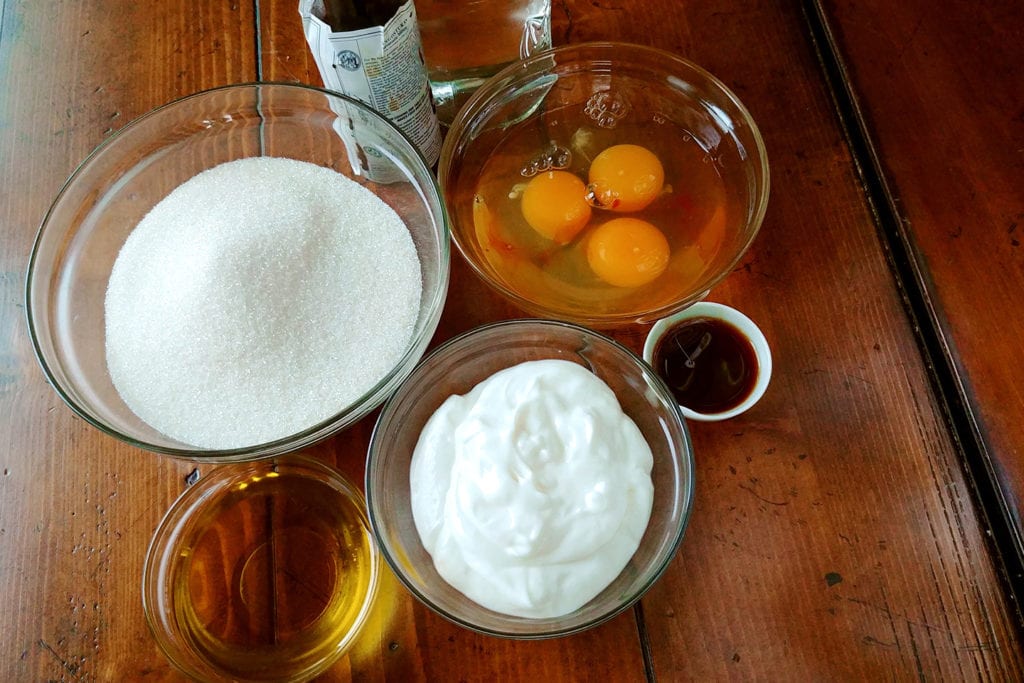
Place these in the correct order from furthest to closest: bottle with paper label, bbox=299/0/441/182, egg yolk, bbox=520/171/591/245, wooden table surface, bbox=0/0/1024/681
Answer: egg yolk, bbox=520/171/591/245 → wooden table surface, bbox=0/0/1024/681 → bottle with paper label, bbox=299/0/441/182

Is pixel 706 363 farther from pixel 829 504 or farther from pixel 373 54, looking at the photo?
pixel 373 54

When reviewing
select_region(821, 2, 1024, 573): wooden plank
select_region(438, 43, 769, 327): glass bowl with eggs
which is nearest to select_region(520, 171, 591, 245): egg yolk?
select_region(438, 43, 769, 327): glass bowl with eggs

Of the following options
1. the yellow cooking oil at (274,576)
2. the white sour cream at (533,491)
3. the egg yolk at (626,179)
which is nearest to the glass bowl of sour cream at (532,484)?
the white sour cream at (533,491)

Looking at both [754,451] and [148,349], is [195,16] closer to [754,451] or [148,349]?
[148,349]

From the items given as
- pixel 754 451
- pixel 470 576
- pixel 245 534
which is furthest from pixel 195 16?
pixel 754 451

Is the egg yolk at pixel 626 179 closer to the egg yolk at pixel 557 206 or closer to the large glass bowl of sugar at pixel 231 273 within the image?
the egg yolk at pixel 557 206

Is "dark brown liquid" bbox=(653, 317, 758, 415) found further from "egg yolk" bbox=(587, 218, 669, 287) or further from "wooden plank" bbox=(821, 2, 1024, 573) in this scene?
"wooden plank" bbox=(821, 2, 1024, 573)
